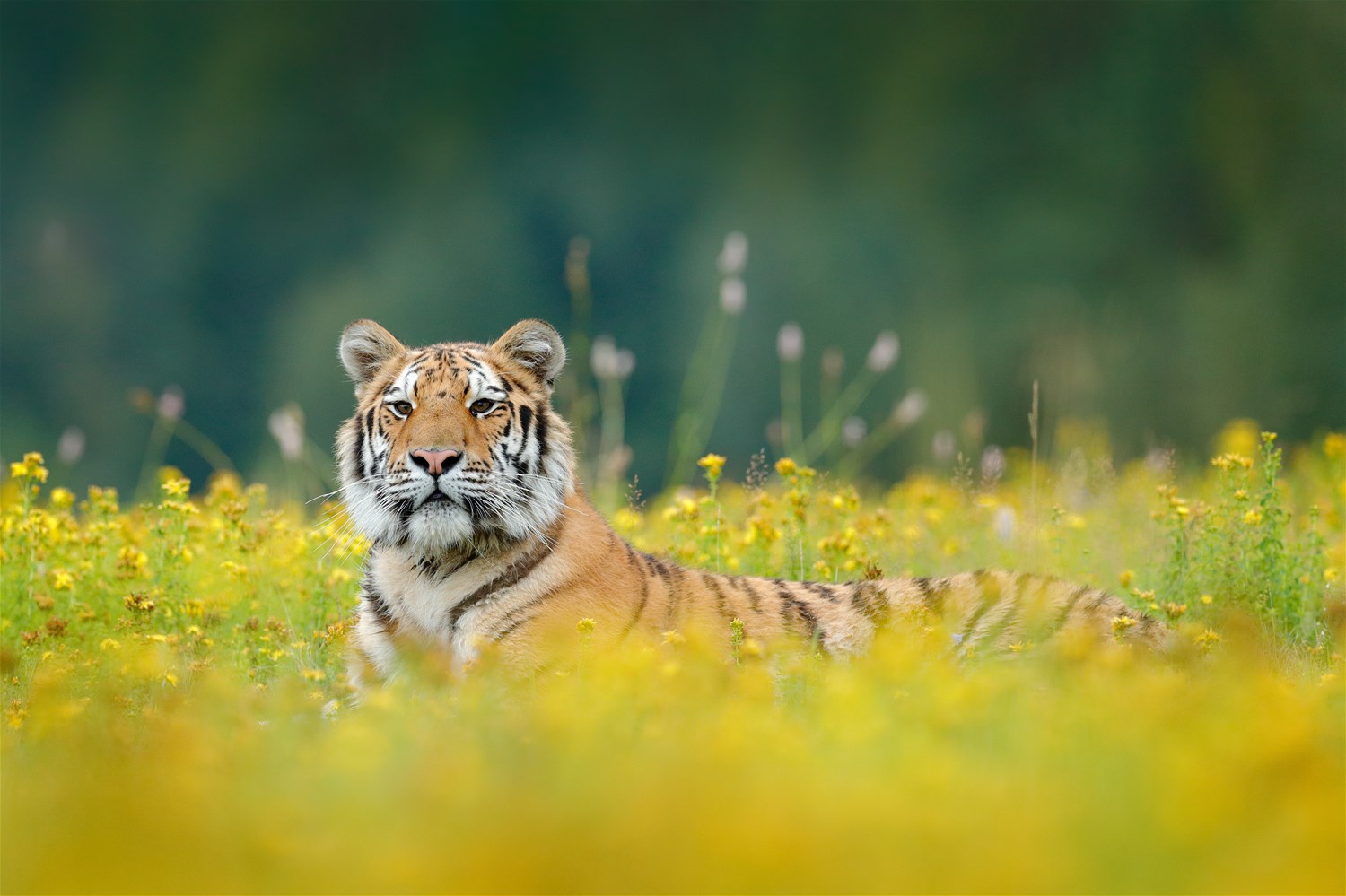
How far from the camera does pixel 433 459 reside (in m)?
3.93

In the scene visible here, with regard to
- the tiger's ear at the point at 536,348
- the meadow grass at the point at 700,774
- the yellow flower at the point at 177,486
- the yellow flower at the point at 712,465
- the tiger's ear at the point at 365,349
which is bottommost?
the meadow grass at the point at 700,774

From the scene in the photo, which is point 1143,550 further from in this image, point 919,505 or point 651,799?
point 651,799

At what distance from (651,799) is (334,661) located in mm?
2750

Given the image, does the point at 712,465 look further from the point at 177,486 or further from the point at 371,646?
the point at 177,486

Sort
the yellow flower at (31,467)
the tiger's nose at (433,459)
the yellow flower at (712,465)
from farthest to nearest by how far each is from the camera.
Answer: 1. the yellow flower at (712,465)
2. the yellow flower at (31,467)
3. the tiger's nose at (433,459)

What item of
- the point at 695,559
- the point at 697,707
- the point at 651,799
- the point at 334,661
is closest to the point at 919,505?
the point at 695,559

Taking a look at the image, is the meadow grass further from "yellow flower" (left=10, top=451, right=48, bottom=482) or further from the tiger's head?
"yellow flower" (left=10, top=451, right=48, bottom=482)

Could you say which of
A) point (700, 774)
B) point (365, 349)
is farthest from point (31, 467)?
point (700, 774)

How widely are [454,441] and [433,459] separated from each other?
93 millimetres

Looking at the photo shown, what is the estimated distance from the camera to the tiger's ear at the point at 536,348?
14.5 feet

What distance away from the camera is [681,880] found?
6.02 ft

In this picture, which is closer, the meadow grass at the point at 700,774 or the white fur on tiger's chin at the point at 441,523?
the meadow grass at the point at 700,774

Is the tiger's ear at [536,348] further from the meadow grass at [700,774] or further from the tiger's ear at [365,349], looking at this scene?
the meadow grass at [700,774]

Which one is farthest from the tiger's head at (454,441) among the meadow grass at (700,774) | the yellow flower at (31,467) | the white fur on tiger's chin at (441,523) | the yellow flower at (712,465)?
the yellow flower at (31,467)
